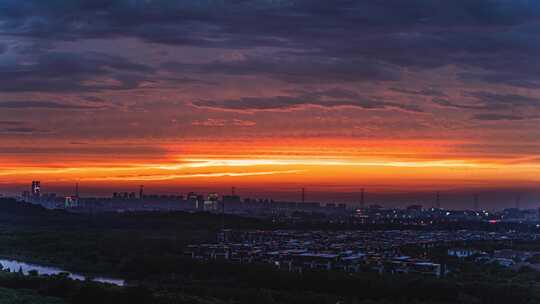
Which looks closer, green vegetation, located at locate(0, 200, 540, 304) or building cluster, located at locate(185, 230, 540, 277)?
green vegetation, located at locate(0, 200, 540, 304)

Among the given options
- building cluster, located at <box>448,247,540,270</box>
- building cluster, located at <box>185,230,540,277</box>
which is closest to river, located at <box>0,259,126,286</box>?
building cluster, located at <box>185,230,540,277</box>

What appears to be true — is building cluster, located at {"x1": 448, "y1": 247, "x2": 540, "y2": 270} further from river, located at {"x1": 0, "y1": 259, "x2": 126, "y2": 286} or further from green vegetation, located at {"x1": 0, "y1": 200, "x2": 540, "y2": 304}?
river, located at {"x1": 0, "y1": 259, "x2": 126, "y2": 286}

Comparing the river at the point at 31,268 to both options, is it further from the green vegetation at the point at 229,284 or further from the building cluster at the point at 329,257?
the building cluster at the point at 329,257

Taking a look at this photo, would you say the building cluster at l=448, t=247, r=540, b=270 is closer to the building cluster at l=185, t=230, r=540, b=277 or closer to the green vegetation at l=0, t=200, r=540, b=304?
the green vegetation at l=0, t=200, r=540, b=304

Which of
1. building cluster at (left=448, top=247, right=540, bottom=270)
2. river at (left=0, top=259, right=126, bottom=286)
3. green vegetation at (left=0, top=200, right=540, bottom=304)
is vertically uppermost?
building cluster at (left=448, top=247, right=540, bottom=270)

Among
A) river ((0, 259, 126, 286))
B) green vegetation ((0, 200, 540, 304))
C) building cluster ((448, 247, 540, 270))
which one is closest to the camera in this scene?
green vegetation ((0, 200, 540, 304))

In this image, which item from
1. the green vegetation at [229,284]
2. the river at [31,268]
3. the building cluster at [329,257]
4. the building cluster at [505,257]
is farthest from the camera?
the river at [31,268]

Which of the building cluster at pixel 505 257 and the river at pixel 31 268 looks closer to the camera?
the building cluster at pixel 505 257

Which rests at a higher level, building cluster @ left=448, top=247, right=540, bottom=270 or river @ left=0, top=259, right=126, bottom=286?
building cluster @ left=448, top=247, right=540, bottom=270

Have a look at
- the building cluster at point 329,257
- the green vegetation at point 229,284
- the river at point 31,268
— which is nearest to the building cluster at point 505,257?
the green vegetation at point 229,284

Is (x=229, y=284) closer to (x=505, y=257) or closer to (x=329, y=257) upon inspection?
(x=329, y=257)

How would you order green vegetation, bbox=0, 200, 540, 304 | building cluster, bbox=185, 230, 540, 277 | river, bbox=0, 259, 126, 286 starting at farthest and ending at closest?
river, bbox=0, 259, 126, 286 → building cluster, bbox=185, 230, 540, 277 → green vegetation, bbox=0, 200, 540, 304
